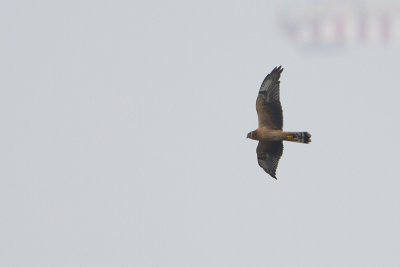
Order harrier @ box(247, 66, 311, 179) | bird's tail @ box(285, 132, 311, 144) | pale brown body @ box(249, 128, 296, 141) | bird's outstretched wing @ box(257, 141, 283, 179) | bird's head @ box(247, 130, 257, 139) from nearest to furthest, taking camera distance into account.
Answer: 1. bird's tail @ box(285, 132, 311, 144)
2. pale brown body @ box(249, 128, 296, 141)
3. harrier @ box(247, 66, 311, 179)
4. bird's head @ box(247, 130, 257, 139)
5. bird's outstretched wing @ box(257, 141, 283, 179)

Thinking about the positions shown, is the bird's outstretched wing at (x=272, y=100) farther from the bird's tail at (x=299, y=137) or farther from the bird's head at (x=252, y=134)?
the bird's tail at (x=299, y=137)

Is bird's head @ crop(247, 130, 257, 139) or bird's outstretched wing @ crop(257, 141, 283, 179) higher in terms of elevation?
bird's head @ crop(247, 130, 257, 139)

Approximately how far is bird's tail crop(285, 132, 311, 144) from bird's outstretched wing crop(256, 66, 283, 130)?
1.10m

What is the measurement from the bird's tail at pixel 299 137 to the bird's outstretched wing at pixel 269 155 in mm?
2298

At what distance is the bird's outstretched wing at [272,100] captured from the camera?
51.4 meters

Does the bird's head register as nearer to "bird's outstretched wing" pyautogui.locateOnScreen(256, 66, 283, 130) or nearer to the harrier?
the harrier

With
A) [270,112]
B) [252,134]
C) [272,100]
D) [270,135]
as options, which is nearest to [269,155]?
[252,134]

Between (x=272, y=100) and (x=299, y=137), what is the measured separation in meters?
2.61

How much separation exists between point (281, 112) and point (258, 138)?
1.75m

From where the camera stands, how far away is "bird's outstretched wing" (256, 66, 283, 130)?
51406mm

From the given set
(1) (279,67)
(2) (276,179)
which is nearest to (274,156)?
(2) (276,179)

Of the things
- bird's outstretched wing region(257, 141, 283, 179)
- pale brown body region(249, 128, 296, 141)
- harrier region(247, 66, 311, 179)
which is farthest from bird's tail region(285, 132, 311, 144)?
bird's outstretched wing region(257, 141, 283, 179)

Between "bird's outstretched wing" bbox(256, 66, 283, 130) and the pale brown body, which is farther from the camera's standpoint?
"bird's outstretched wing" bbox(256, 66, 283, 130)

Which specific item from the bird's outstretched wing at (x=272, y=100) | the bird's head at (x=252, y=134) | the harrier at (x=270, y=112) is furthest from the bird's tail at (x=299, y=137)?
the bird's head at (x=252, y=134)
